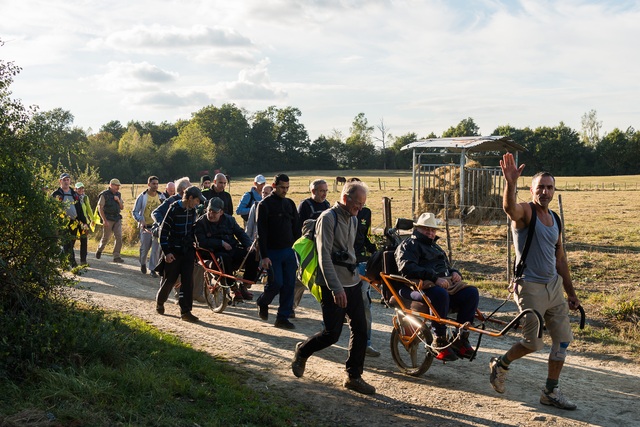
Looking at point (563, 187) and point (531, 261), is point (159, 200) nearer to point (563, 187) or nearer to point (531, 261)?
point (531, 261)

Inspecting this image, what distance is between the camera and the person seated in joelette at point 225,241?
1051cm

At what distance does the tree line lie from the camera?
7688cm

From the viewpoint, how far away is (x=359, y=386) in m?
6.61

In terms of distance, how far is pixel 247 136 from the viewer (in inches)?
4090

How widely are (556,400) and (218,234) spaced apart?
609cm

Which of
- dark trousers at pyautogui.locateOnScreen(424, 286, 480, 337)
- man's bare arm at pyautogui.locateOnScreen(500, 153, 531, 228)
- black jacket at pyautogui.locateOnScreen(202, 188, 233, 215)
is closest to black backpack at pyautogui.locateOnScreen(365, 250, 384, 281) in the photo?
dark trousers at pyautogui.locateOnScreen(424, 286, 480, 337)

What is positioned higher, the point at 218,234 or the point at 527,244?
the point at 527,244

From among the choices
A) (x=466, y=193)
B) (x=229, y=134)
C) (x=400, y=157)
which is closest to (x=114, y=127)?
(x=229, y=134)

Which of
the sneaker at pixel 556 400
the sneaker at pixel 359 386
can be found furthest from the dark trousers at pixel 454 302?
the sneaker at pixel 556 400

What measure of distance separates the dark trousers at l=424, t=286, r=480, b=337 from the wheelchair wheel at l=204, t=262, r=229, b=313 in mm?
4400

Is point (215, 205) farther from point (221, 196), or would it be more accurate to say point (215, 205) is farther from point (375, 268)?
point (375, 268)

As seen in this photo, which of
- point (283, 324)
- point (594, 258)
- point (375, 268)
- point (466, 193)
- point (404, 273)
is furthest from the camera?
point (466, 193)

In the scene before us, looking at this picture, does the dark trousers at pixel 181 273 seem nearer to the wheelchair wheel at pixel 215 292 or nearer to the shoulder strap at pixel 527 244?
the wheelchair wheel at pixel 215 292

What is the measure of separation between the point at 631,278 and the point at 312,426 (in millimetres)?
Answer: 10140
